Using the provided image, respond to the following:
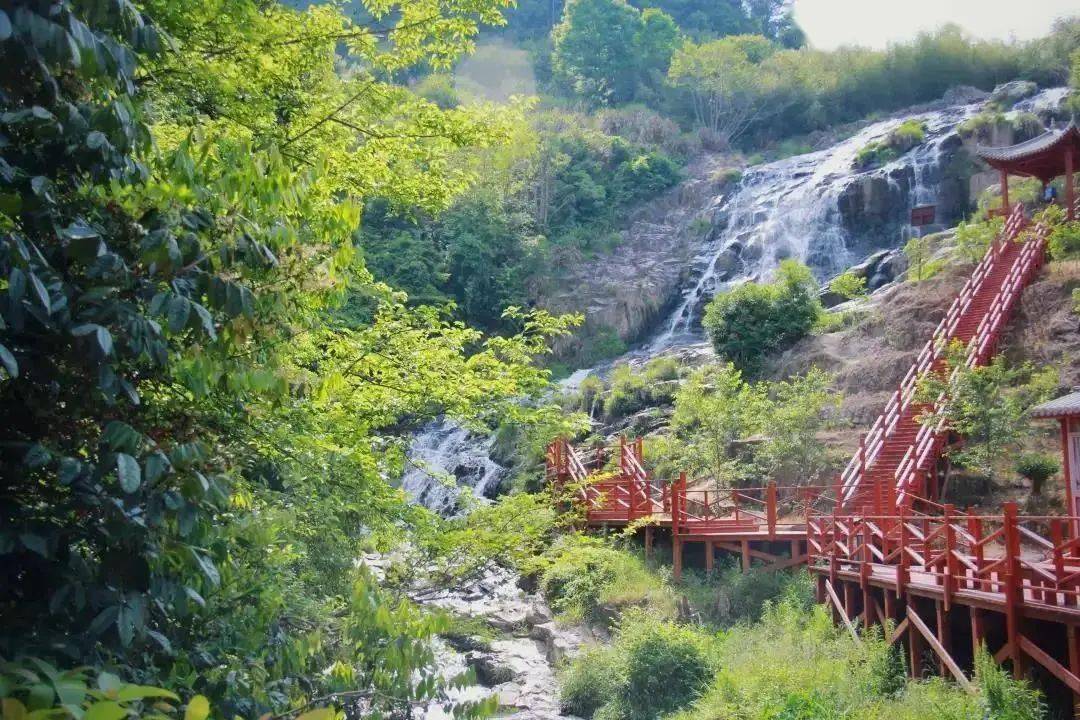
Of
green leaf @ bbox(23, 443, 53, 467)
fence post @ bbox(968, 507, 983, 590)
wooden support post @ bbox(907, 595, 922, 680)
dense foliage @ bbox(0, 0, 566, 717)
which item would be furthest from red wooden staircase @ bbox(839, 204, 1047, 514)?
green leaf @ bbox(23, 443, 53, 467)

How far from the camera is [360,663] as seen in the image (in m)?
4.95

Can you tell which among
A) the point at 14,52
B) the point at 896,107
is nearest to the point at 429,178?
the point at 14,52

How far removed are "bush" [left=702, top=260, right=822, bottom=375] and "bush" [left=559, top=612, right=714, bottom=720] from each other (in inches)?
532

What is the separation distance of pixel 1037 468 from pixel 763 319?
1053cm

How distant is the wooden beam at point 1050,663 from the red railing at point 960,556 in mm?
416

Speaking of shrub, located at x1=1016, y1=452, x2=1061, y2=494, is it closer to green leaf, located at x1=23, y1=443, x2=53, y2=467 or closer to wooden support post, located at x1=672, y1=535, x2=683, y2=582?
wooden support post, located at x1=672, y1=535, x2=683, y2=582

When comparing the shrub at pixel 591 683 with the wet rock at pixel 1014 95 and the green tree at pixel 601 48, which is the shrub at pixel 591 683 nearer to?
the wet rock at pixel 1014 95

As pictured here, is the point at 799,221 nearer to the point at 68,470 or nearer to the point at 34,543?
the point at 68,470

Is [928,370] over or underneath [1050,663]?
over

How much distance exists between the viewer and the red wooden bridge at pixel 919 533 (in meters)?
9.42

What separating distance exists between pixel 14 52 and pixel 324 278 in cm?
148

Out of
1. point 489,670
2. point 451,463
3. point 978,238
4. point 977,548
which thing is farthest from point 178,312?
point 978,238

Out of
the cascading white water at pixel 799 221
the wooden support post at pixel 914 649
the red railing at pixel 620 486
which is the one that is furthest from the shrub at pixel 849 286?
the wooden support post at pixel 914 649

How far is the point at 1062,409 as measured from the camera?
12828 mm
